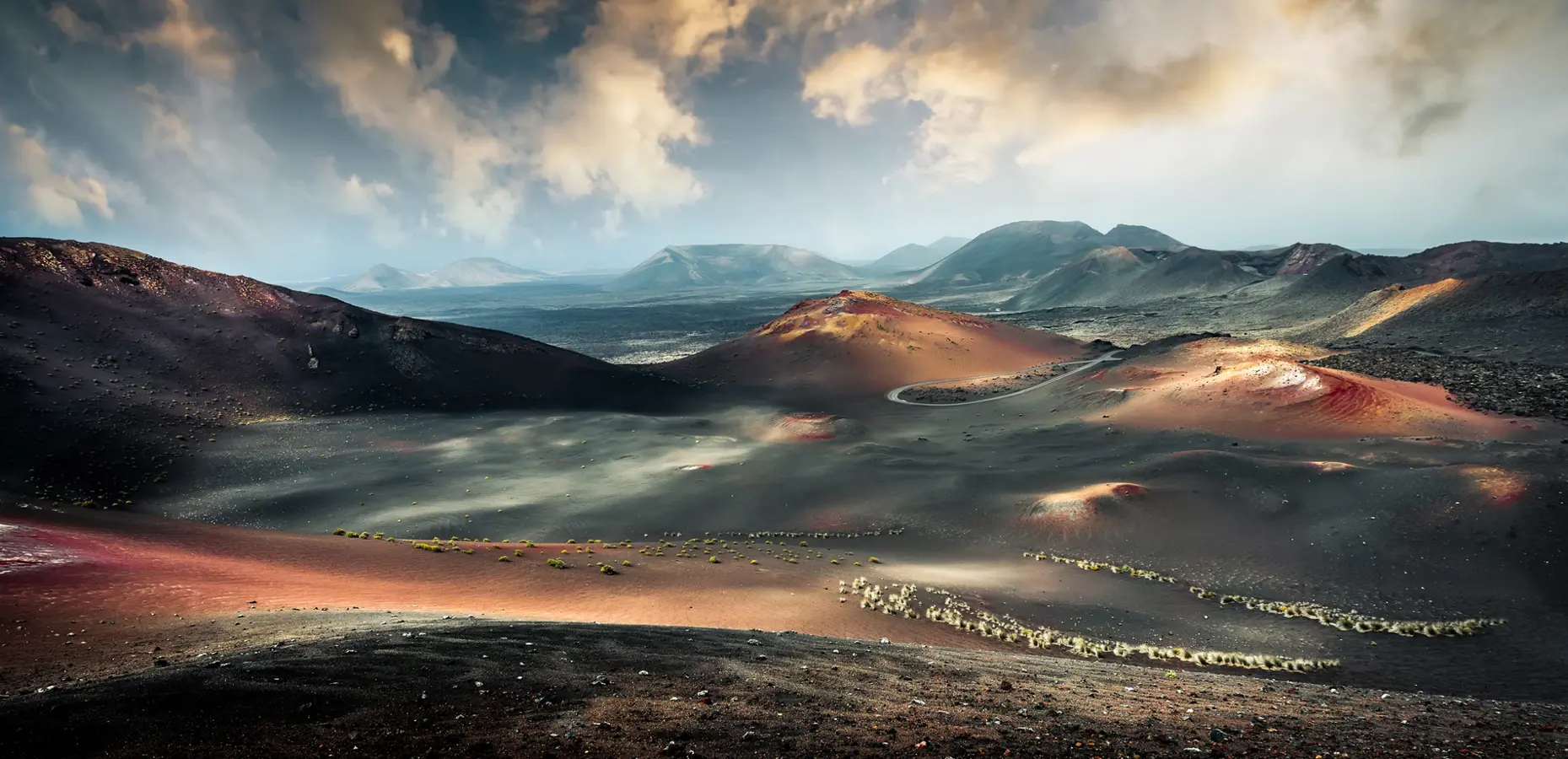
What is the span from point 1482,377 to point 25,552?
3238 inches

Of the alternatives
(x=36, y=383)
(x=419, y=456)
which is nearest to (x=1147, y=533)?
(x=419, y=456)

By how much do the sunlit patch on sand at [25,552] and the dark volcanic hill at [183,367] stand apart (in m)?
20.0

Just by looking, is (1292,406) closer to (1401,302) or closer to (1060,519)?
(1060,519)

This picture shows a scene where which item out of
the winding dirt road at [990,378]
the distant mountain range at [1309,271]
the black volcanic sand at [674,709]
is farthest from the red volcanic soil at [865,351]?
the distant mountain range at [1309,271]

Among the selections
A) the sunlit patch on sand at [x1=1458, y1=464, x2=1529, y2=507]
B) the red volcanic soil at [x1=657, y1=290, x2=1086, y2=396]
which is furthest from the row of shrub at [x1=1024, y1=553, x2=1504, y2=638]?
the red volcanic soil at [x1=657, y1=290, x2=1086, y2=396]

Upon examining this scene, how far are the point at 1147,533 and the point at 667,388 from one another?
5294 centimetres

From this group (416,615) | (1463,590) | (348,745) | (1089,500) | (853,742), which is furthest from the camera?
(1089,500)

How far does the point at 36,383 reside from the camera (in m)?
42.8

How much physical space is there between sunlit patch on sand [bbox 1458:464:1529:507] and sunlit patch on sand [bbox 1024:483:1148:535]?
12.8 metres

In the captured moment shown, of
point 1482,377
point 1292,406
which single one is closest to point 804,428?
point 1292,406

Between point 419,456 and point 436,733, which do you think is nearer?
point 436,733

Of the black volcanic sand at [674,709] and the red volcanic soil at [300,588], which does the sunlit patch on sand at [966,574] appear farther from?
the black volcanic sand at [674,709]

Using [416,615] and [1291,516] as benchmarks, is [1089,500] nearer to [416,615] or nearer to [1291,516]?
[1291,516]

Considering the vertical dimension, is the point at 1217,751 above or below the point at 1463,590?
above
